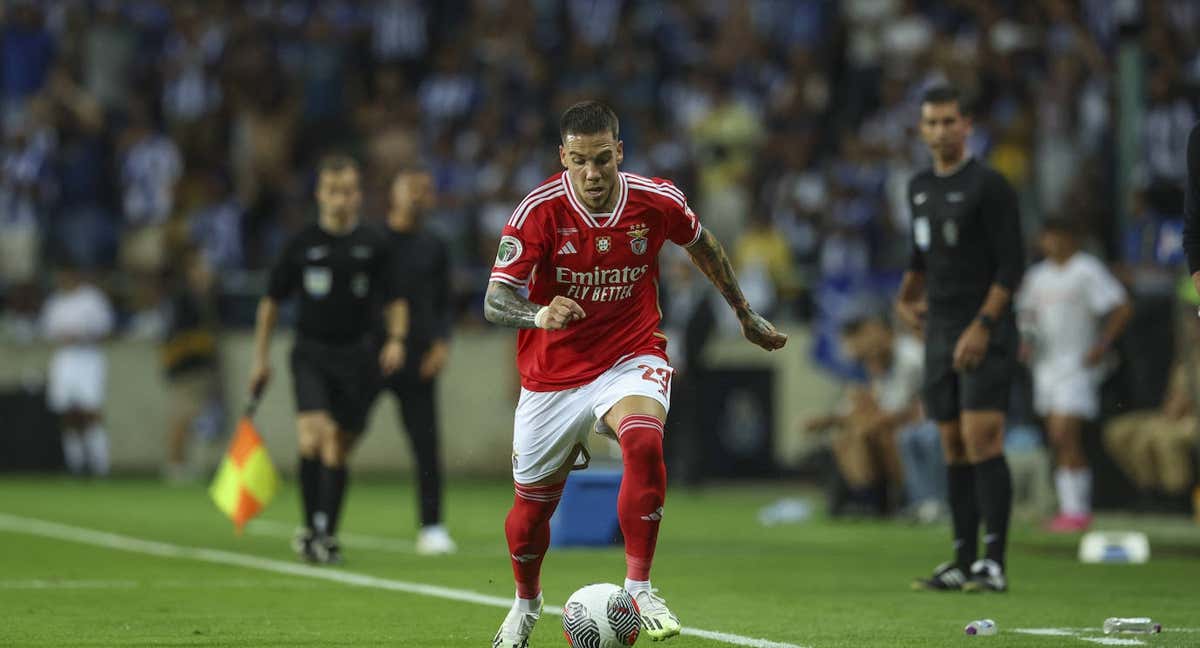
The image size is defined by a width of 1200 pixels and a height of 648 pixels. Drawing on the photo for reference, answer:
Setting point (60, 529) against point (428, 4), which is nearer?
point (60, 529)

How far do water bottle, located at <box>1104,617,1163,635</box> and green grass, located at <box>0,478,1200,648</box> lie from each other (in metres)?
0.08

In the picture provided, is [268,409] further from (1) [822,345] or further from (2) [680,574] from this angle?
(2) [680,574]

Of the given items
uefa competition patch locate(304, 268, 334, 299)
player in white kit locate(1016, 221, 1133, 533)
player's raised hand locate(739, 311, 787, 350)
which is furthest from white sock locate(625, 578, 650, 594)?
player in white kit locate(1016, 221, 1133, 533)

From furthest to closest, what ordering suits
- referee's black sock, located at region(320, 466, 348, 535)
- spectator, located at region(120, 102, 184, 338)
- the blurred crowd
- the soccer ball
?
spectator, located at region(120, 102, 184, 338), the blurred crowd, referee's black sock, located at region(320, 466, 348, 535), the soccer ball

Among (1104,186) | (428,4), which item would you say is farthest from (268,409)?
(1104,186)

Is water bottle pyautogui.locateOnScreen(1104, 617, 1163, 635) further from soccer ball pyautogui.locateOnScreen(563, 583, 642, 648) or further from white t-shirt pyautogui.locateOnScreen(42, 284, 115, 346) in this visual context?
white t-shirt pyautogui.locateOnScreen(42, 284, 115, 346)

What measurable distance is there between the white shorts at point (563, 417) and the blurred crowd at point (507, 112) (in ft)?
40.5

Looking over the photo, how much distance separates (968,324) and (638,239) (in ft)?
10.1

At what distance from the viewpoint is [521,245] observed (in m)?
7.49

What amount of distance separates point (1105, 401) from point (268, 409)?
10538mm

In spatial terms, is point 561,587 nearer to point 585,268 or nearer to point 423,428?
→ point 423,428

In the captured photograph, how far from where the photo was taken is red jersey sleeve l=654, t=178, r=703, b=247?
7.81 metres

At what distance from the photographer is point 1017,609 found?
9.07 metres

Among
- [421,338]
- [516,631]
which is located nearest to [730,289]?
[516,631]
